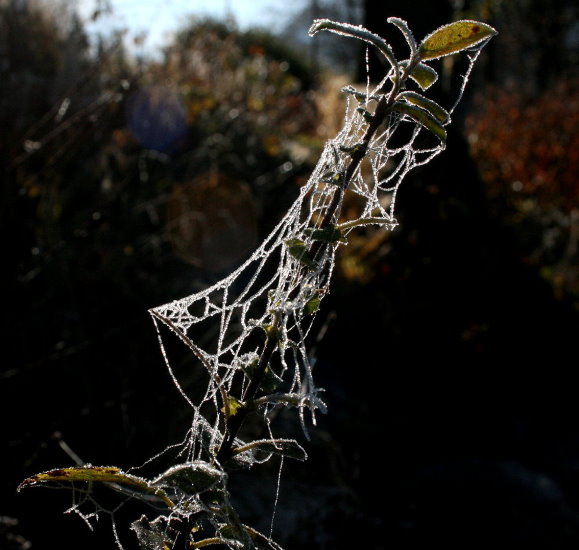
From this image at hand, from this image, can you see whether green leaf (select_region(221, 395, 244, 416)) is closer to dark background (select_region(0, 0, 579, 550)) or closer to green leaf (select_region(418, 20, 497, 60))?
green leaf (select_region(418, 20, 497, 60))

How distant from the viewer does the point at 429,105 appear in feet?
2.41

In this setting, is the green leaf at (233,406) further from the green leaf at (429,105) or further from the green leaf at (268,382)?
the green leaf at (429,105)

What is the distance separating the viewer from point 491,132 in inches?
350

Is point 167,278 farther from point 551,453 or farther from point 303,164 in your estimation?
point 551,453

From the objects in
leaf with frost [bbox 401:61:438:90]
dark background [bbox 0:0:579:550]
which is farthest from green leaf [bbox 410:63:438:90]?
dark background [bbox 0:0:579:550]

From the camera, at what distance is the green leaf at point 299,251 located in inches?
27.3

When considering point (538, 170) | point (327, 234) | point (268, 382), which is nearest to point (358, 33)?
point (327, 234)

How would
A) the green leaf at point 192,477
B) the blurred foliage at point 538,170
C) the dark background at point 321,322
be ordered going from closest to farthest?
the green leaf at point 192,477
the dark background at point 321,322
the blurred foliage at point 538,170

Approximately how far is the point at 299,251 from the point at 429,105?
239 millimetres

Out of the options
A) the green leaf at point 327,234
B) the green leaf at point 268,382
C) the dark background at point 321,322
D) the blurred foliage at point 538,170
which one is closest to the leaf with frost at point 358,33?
the green leaf at point 327,234

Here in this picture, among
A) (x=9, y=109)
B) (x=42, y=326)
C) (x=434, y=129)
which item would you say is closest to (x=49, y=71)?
(x=9, y=109)

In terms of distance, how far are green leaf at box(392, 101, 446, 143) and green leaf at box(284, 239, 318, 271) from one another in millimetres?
191

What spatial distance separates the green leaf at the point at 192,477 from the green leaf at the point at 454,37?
52 cm

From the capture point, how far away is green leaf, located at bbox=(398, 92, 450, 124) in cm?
72
